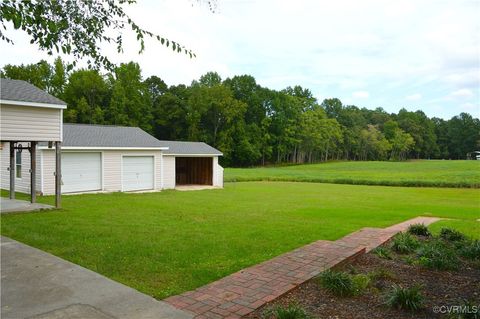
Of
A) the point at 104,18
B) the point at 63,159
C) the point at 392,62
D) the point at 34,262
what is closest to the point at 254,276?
the point at 34,262

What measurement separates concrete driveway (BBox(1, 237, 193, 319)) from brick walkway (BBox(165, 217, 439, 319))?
12.7 inches

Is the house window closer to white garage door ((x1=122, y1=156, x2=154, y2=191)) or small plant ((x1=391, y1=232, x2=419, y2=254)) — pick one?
white garage door ((x1=122, y1=156, x2=154, y2=191))

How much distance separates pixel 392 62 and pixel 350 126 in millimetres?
73498

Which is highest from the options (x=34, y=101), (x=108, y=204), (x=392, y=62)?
(x=392, y=62)

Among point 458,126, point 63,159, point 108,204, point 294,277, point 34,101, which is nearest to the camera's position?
point 294,277

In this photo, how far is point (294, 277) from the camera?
4809 millimetres

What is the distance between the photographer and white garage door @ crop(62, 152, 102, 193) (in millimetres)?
16703

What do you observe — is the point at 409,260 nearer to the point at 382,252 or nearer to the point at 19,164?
the point at 382,252

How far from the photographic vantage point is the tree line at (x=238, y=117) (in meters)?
48.2

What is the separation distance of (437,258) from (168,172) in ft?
57.1

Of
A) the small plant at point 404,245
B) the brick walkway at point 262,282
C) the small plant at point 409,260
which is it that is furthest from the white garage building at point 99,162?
the small plant at point 409,260

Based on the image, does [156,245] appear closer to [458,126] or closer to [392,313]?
[392,313]

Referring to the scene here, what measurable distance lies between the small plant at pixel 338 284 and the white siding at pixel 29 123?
32.1 ft

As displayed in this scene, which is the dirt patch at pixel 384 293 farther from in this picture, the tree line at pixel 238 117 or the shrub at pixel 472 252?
the tree line at pixel 238 117
